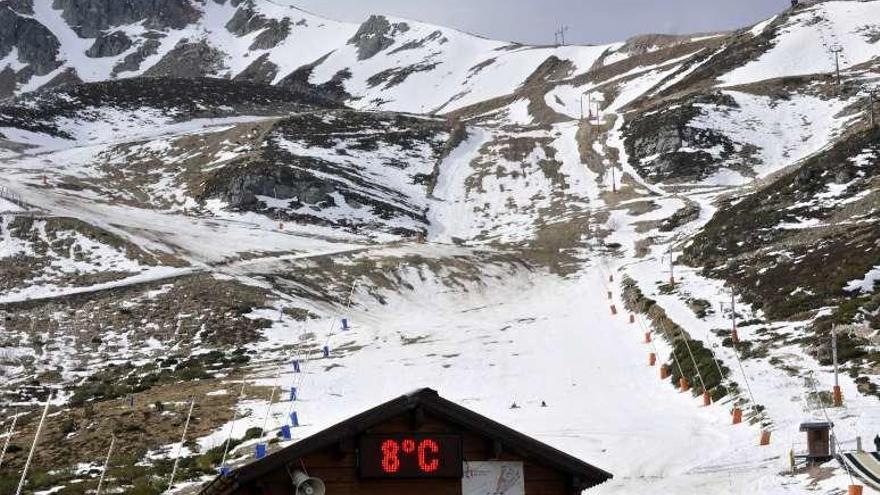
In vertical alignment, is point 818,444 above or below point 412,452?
below

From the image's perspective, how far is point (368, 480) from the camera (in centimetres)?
1598

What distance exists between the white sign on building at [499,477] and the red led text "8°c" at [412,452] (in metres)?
0.57

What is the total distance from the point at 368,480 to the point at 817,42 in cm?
15483

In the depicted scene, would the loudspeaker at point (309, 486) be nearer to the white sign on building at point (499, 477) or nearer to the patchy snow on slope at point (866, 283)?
the white sign on building at point (499, 477)

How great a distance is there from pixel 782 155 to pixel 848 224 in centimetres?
5385

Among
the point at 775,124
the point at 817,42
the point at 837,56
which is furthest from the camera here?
the point at 817,42

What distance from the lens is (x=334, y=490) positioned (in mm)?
15945

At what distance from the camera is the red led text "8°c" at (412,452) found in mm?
16094

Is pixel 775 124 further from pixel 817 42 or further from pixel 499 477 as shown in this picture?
pixel 499 477

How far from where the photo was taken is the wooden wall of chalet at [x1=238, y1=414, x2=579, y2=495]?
52.1 ft

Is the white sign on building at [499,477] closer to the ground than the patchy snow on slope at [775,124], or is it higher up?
closer to the ground

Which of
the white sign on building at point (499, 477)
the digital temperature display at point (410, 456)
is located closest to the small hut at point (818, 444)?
the white sign on building at point (499, 477)

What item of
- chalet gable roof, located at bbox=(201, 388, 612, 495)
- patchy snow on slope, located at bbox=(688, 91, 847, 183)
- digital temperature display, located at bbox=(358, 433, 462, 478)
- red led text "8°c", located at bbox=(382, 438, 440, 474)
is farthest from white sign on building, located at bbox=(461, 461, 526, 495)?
patchy snow on slope, located at bbox=(688, 91, 847, 183)

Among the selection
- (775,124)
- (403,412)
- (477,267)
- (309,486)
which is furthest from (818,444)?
(775,124)
